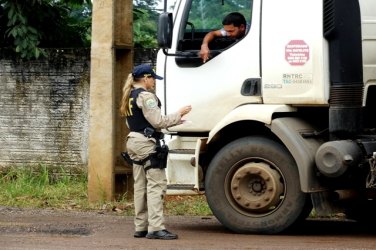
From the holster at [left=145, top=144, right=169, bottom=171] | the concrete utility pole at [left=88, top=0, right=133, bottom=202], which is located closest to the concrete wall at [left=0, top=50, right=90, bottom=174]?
the concrete utility pole at [left=88, top=0, right=133, bottom=202]

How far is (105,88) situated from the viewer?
1395cm

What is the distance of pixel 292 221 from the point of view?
1066cm

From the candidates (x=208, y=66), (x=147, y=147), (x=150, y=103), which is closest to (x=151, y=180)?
(x=147, y=147)

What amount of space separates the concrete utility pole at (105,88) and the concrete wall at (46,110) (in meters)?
1.35

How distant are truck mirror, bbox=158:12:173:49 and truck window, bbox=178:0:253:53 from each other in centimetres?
43

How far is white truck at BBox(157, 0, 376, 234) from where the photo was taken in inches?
412

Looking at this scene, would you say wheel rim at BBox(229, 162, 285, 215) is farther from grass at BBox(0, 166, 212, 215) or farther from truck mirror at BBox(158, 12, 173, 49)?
grass at BBox(0, 166, 212, 215)

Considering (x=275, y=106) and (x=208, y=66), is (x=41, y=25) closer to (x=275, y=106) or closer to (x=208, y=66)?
(x=208, y=66)

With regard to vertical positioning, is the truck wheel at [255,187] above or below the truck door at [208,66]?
below

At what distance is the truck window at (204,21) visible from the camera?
11.1 meters

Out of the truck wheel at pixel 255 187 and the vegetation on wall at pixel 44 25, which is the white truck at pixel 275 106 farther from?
the vegetation on wall at pixel 44 25

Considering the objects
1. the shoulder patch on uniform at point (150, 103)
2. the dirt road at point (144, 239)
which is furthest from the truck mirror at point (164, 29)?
the dirt road at point (144, 239)

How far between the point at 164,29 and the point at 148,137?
1.12 metres

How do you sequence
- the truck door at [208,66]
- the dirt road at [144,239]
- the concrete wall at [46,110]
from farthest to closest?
the concrete wall at [46,110]
the truck door at [208,66]
the dirt road at [144,239]
